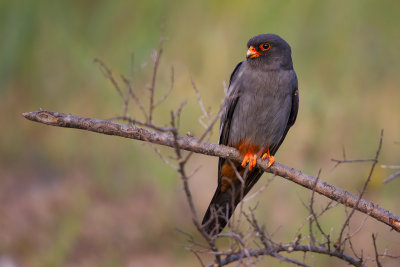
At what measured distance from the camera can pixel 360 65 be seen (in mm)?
8680

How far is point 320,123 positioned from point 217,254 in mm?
5616

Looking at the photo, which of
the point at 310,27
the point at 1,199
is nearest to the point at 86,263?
the point at 1,199

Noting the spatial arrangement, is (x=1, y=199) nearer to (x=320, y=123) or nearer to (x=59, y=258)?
(x=59, y=258)

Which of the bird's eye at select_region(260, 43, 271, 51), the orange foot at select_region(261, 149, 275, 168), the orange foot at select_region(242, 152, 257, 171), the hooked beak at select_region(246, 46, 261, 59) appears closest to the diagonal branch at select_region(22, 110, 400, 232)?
the orange foot at select_region(261, 149, 275, 168)

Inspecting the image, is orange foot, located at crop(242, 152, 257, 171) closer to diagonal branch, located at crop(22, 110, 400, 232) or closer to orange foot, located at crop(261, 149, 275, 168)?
orange foot, located at crop(261, 149, 275, 168)

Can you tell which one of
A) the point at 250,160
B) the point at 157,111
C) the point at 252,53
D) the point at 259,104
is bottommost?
the point at 250,160

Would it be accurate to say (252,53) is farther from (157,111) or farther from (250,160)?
(157,111)

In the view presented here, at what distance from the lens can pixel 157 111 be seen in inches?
340

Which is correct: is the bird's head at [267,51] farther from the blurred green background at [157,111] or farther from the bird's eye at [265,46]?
the blurred green background at [157,111]

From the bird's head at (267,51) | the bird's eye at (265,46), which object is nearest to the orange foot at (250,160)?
the bird's head at (267,51)

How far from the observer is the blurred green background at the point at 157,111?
27.4 ft

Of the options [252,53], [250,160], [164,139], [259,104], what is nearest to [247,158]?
[250,160]

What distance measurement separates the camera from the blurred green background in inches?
329

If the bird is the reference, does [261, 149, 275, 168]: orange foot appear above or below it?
below
